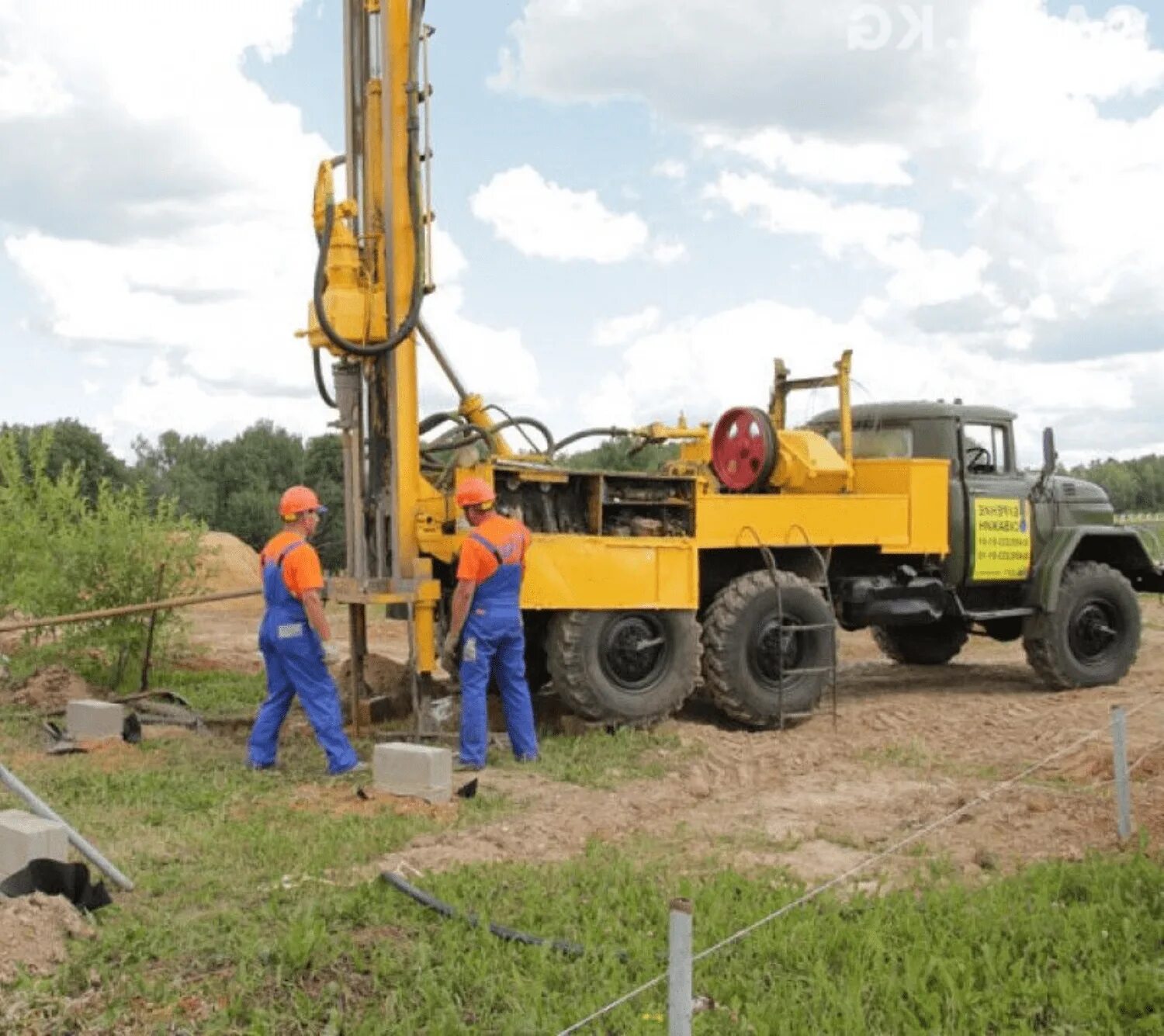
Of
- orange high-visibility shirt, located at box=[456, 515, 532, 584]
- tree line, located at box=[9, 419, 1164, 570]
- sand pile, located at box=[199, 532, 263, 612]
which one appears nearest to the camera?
orange high-visibility shirt, located at box=[456, 515, 532, 584]

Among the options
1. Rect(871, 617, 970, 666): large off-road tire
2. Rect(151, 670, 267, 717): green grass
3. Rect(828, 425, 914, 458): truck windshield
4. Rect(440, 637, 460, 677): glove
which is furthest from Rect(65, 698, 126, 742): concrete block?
Rect(871, 617, 970, 666): large off-road tire

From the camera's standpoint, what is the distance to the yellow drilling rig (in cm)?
968

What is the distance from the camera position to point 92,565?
12.9 meters

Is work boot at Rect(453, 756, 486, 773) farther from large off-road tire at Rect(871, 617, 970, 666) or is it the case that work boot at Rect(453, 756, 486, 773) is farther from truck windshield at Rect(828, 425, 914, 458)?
large off-road tire at Rect(871, 617, 970, 666)

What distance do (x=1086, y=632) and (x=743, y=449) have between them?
12.6ft

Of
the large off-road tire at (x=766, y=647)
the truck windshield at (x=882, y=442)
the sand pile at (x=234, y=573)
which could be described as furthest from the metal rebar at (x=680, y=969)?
the sand pile at (x=234, y=573)

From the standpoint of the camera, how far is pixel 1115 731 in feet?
22.1

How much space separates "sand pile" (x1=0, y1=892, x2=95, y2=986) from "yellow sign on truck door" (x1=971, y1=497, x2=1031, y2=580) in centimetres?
875

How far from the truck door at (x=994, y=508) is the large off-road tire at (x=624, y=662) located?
321cm

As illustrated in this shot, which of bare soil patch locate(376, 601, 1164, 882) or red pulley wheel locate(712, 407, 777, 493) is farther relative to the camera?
red pulley wheel locate(712, 407, 777, 493)

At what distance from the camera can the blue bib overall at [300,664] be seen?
8.59 meters

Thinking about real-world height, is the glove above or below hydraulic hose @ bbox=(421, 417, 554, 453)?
below

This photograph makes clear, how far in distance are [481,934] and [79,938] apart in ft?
5.00

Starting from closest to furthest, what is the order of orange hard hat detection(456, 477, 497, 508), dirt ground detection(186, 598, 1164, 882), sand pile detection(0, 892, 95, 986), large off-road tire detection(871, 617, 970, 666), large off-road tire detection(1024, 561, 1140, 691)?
sand pile detection(0, 892, 95, 986) < dirt ground detection(186, 598, 1164, 882) < orange hard hat detection(456, 477, 497, 508) < large off-road tire detection(1024, 561, 1140, 691) < large off-road tire detection(871, 617, 970, 666)
